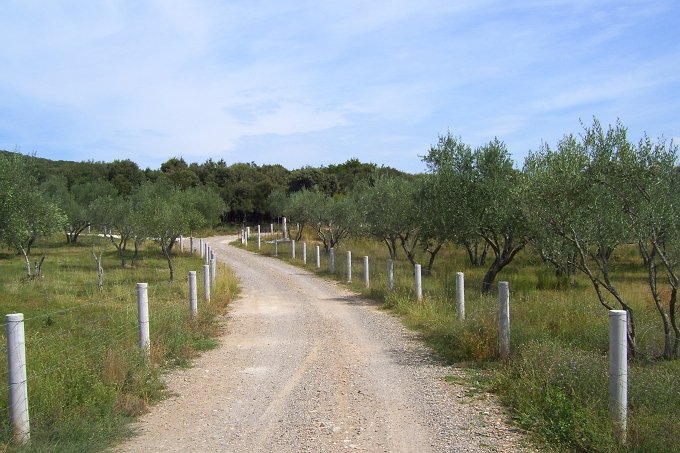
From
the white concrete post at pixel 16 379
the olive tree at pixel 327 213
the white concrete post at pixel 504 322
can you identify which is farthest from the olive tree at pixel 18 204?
the white concrete post at pixel 504 322

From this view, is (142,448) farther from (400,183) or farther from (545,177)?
(400,183)

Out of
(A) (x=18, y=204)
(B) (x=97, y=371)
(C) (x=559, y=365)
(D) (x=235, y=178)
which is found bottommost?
(C) (x=559, y=365)

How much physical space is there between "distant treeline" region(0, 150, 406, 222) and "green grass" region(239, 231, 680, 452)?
179 ft

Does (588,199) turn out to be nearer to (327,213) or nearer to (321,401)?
(321,401)

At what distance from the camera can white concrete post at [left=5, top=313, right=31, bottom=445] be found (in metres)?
5.38

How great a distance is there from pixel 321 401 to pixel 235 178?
81743 millimetres

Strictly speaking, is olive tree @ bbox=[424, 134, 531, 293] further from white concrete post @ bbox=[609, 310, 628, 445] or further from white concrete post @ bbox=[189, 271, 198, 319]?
white concrete post @ bbox=[609, 310, 628, 445]

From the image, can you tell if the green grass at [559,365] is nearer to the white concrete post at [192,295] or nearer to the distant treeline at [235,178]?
the white concrete post at [192,295]

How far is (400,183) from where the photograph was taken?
26.4 metres

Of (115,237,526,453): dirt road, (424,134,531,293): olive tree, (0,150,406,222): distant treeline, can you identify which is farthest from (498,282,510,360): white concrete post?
(0,150,406,222): distant treeline

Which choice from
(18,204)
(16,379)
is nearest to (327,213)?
(18,204)

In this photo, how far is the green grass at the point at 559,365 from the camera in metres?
5.58

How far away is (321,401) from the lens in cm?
709

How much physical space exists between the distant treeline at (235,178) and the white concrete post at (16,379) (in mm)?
61832
